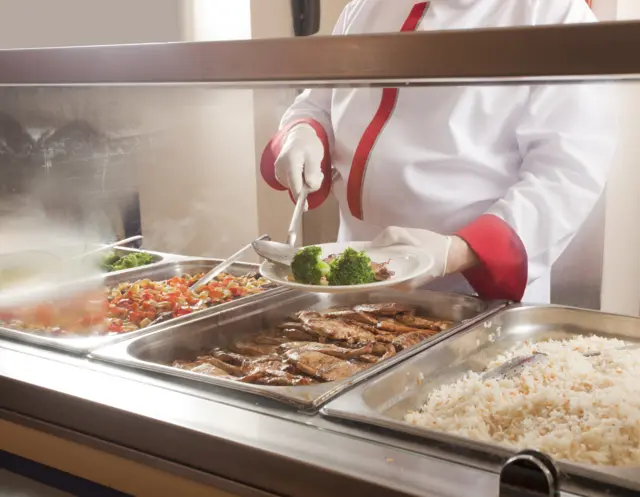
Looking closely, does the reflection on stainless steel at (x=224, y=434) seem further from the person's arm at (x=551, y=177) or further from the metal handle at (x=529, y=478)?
the person's arm at (x=551, y=177)

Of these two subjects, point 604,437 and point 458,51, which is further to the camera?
point 604,437

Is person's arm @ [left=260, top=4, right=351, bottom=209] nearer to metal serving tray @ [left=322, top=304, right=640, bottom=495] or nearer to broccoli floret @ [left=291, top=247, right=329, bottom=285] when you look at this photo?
broccoli floret @ [left=291, top=247, right=329, bottom=285]

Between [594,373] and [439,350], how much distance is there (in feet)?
0.84

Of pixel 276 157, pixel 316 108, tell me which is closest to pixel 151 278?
pixel 276 157

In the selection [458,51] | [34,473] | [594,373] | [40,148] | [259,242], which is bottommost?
[34,473]

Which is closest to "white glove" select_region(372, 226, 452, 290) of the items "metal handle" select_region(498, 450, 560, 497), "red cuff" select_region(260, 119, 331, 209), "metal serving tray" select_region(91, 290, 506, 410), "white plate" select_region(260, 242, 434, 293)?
"white plate" select_region(260, 242, 434, 293)

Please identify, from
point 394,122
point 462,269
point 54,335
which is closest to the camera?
point 54,335

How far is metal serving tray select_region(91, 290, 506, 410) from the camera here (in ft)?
3.36

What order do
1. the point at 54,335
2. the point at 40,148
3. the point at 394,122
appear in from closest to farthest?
the point at 54,335 → the point at 40,148 → the point at 394,122

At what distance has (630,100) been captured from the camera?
1240 mm

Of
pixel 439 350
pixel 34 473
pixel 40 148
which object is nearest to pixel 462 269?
pixel 439 350

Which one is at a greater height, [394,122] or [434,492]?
[394,122]

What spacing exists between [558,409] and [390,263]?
1.65 feet

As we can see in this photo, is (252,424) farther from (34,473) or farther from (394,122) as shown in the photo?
(394,122)
